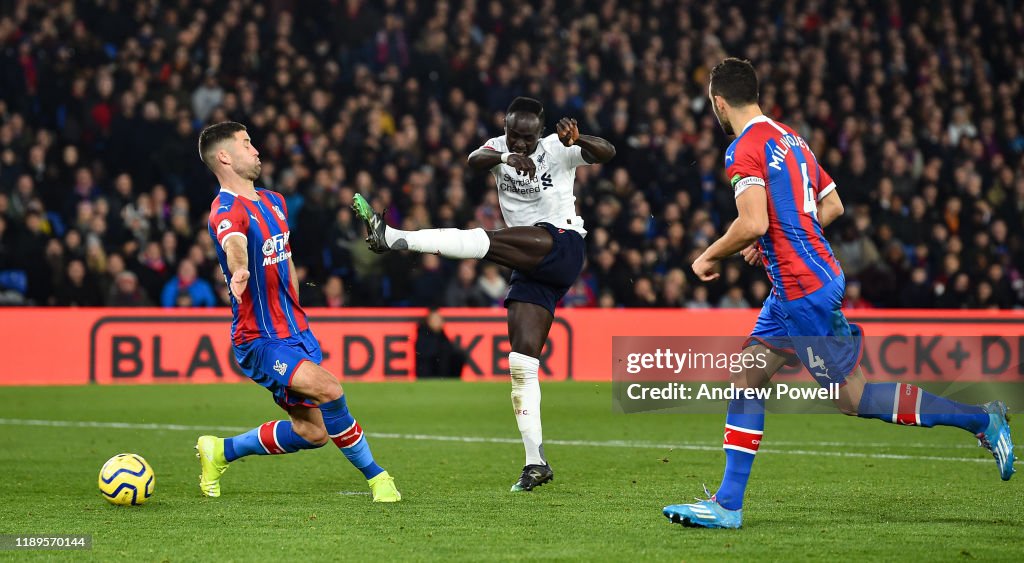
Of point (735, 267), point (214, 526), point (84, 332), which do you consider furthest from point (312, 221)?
point (214, 526)

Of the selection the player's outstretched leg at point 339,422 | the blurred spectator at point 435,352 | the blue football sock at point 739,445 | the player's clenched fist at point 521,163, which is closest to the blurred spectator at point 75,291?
the blurred spectator at point 435,352

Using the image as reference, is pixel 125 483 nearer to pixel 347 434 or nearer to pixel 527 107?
pixel 347 434

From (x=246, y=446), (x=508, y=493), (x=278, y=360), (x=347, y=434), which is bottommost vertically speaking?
(x=508, y=493)

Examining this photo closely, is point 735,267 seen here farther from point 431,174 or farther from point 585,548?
point 585,548

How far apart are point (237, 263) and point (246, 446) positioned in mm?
1275

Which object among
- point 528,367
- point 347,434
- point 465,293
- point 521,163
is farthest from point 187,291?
point 347,434

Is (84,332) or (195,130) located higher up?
(195,130)

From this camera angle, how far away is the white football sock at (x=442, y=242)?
7715 mm

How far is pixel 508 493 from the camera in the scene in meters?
7.83

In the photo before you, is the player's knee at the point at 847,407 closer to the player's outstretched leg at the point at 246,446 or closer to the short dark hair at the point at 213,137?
the player's outstretched leg at the point at 246,446

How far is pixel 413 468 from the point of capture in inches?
364

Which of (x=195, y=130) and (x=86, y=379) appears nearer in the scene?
(x=86, y=379)

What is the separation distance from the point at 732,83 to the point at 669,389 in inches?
280

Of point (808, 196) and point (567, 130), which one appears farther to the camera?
A: point (567, 130)
